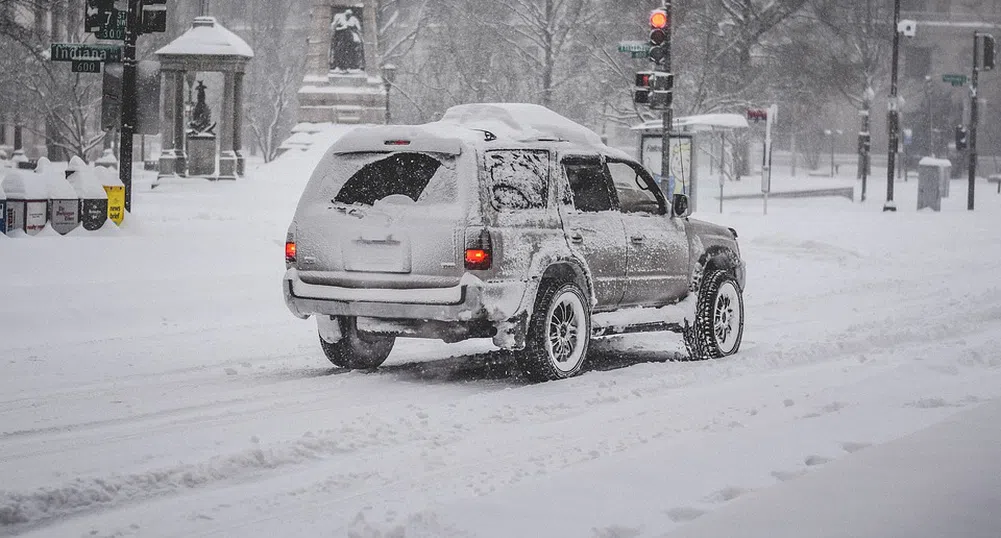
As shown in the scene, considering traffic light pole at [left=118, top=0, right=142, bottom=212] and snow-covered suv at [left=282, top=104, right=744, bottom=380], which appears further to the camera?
traffic light pole at [left=118, top=0, right=142, bottom=212]

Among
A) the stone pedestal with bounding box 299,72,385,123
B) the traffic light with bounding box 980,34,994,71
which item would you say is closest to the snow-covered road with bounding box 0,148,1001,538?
the traffic light with bounding box 980,34,994,71

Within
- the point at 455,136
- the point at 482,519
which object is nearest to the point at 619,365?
the point at 455,136

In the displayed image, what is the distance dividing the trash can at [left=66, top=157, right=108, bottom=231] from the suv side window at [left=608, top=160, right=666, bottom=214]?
732 centimetres

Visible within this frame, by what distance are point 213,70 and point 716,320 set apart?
26672 millimetres

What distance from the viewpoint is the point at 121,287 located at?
14086mm

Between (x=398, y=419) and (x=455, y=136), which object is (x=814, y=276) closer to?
(x=455, y=136)

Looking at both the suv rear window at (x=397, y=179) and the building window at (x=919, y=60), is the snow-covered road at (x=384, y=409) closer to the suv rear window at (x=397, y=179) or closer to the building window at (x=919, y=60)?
the suv rear window at (x=397, y=179)

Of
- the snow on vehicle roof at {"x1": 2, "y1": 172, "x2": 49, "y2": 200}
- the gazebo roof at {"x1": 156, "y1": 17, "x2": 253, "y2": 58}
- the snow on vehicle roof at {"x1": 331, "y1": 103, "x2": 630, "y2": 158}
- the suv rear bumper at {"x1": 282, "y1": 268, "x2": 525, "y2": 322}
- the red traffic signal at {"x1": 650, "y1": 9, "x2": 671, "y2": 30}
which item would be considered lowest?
the suv rear bumper at {"x1": 282, "y1": 268, "x2": 525, "y2": 322}

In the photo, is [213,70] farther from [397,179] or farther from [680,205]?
[397,179]

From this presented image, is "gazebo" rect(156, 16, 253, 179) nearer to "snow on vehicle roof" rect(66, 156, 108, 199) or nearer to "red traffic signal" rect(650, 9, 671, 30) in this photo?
"red traffic signal" rect(650, 9, 671, 30)

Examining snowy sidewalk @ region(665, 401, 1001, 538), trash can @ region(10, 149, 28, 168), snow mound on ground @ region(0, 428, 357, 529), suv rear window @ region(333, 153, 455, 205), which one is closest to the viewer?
snowy sidewalk @ region(665, 401, 1001, 538)

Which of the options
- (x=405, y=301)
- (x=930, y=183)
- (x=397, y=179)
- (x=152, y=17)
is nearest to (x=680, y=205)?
(x=397, y=179)

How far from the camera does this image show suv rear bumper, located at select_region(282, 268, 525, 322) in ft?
30.8

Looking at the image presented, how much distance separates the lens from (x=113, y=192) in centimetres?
1656
